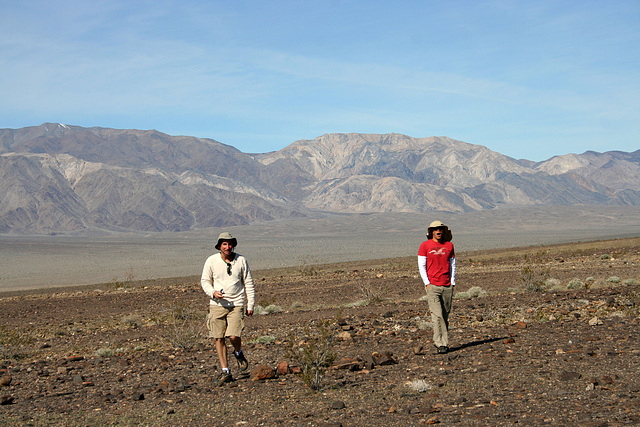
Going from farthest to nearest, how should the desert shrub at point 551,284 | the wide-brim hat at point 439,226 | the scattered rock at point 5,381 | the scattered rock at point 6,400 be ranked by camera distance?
the desert shrub at point 551,284 < the wide-brim hat at point 439,226 < the scattered rock at point 5,381 < the scattered rock at point 6,400

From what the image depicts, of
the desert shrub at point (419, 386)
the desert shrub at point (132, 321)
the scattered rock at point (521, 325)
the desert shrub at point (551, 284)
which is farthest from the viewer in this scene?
the desert shrub at point (551, 284)

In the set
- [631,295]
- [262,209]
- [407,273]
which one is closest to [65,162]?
[262,209]

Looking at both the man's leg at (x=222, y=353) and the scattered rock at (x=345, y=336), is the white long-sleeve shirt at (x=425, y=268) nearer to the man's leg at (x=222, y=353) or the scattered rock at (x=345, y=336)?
the scattered rock at (x=345, y=336)

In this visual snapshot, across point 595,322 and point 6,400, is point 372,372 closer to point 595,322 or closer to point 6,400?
point 595,322

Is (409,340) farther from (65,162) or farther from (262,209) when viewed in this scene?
(65,162)

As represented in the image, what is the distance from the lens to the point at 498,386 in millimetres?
5984

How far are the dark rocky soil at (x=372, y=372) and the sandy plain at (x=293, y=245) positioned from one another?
24.1 m

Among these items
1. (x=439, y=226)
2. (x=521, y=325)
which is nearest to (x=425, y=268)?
(x=439, y=226)

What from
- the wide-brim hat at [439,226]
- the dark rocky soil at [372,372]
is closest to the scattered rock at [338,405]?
the dark rocky soil at [372,372]

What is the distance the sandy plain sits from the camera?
41750mm

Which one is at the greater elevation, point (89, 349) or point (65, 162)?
point (65, 162)

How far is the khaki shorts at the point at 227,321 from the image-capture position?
23.6 ft

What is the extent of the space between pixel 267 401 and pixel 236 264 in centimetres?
169

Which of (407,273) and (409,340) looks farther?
(407,273)
